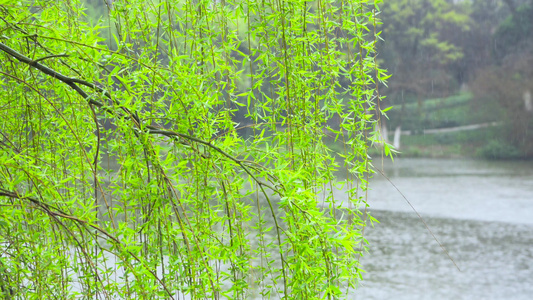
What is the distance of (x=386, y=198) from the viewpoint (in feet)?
29.8

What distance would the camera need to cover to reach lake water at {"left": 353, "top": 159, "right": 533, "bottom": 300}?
17.9ft

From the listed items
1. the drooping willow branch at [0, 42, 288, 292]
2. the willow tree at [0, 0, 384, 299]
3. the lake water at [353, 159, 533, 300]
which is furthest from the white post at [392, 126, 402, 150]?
the drooping willow branch at [0, 42, 288, 292]

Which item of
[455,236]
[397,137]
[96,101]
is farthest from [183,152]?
[397,137]

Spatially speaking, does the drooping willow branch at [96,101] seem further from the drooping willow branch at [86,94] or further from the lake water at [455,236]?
the lake water at [455,236]

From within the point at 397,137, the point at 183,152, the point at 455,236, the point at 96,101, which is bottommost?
the point at 455,236

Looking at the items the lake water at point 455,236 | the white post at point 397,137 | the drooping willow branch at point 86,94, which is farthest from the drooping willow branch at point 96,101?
the white post at point 397,137

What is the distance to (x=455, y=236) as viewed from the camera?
23.9 feet

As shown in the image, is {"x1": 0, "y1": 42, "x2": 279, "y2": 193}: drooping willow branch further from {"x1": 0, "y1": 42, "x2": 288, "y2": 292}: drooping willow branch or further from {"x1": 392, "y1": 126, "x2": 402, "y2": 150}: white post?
{"x1": 392, "y1": 126, "x2": 402, "y2": 150}: white post

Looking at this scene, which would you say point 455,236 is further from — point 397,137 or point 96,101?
point 96,101

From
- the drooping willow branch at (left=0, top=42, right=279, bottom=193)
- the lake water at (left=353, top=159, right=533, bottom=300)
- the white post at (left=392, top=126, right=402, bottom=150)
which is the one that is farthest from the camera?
the white post at (left=392, top=126, right=402, bottom=150)

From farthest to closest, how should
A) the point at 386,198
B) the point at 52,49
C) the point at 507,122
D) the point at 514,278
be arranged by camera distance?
the point at 507,122 → the point at 386,198 → the point at 514,278 → the point at 52,49

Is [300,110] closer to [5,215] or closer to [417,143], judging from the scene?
[5,215]

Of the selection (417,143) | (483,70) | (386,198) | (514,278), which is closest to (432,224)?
(386,198)

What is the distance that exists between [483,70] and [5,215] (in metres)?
13.8
